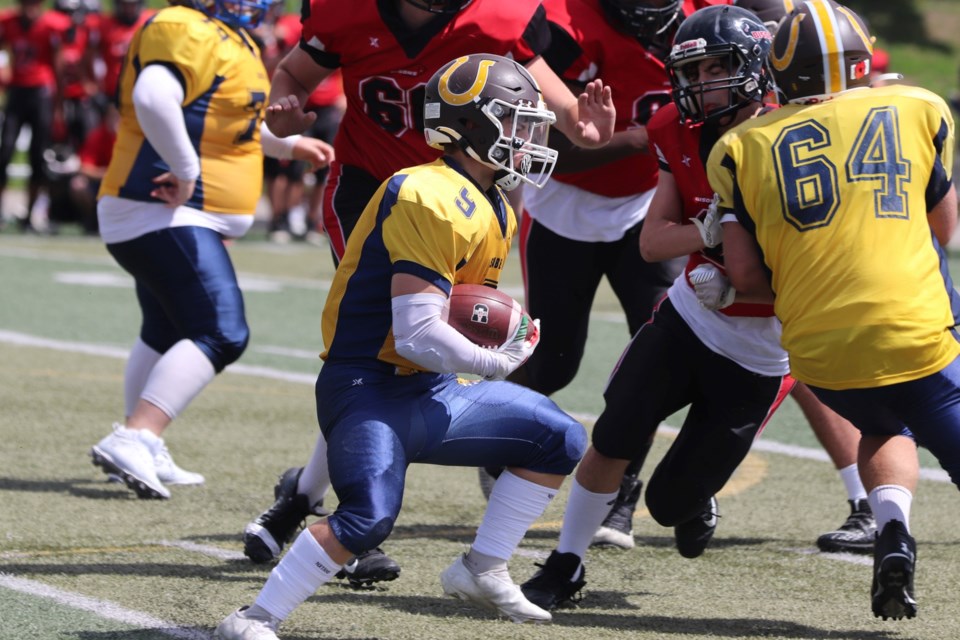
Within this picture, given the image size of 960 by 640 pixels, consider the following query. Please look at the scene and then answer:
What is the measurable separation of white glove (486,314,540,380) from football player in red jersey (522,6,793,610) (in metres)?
0.56

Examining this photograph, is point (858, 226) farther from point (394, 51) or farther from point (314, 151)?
point (314, 151)

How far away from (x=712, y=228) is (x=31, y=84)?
498 inches

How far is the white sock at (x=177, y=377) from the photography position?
233 inches

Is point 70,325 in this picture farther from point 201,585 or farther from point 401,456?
point 401,456

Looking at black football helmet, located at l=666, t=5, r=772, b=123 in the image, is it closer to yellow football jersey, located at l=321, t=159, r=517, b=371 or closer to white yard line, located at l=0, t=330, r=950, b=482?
yellow football jersey, located at l=321, t=159, r=517, b=371

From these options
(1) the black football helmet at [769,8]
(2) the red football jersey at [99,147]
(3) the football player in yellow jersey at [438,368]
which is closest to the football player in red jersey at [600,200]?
(1) the black football helmet at [769,8]

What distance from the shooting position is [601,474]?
4551mm

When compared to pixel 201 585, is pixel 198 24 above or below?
above

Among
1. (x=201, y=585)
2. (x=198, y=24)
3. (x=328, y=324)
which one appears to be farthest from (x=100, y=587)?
(x=198, y=24)

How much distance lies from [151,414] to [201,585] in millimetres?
1534

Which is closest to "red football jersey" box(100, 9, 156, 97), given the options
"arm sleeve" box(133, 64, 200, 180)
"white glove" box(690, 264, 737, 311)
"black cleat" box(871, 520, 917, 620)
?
"arm sleeve" box(133, 64, 200, 180)

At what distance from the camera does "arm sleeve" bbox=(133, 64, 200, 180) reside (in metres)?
5.90

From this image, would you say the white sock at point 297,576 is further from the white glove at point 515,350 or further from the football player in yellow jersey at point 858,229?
the football player in yellow jersey at point 858,229

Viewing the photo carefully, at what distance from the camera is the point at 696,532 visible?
183 inches
